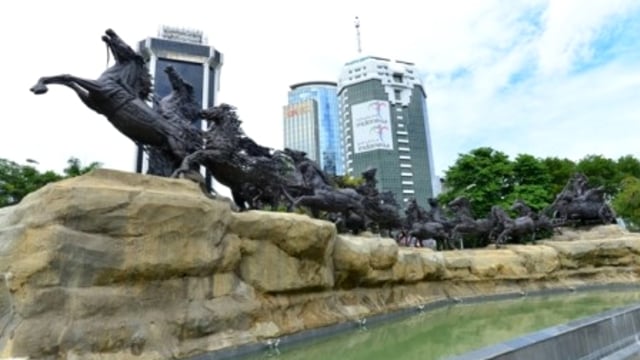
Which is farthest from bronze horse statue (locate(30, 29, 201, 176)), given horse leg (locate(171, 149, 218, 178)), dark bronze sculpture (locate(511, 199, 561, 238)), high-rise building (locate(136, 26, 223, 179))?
high-rise building (locate(136, 26, 223, 179))

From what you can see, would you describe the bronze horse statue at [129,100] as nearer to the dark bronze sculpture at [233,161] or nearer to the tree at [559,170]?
the dark bronze sculpture at [233,161]

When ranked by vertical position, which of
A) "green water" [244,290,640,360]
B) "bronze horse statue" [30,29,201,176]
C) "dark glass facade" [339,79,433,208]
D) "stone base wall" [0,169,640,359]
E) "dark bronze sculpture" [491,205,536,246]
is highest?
"dark glass facade" [339,79,433,208]

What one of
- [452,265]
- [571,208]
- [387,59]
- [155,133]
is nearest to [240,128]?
[155,133]

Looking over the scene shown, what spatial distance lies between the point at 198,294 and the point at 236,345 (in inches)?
36.3

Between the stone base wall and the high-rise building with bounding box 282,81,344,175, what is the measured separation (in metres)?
56.4

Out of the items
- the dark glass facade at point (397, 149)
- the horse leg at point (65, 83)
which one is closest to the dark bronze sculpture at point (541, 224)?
the horse leg at point (65, 83)

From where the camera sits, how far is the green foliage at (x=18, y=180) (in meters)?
23.1

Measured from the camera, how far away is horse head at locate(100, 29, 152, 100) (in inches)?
320

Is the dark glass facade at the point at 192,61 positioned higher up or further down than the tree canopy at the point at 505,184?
higher up

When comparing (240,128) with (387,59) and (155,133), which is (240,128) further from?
(387,59)

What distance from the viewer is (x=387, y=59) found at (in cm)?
6862

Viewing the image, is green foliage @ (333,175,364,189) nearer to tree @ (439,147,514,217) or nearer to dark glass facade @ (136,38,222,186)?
tree @ (439,147,514,217)

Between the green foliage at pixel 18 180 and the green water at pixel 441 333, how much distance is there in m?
19.1

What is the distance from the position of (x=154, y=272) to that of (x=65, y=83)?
3.21 meters
